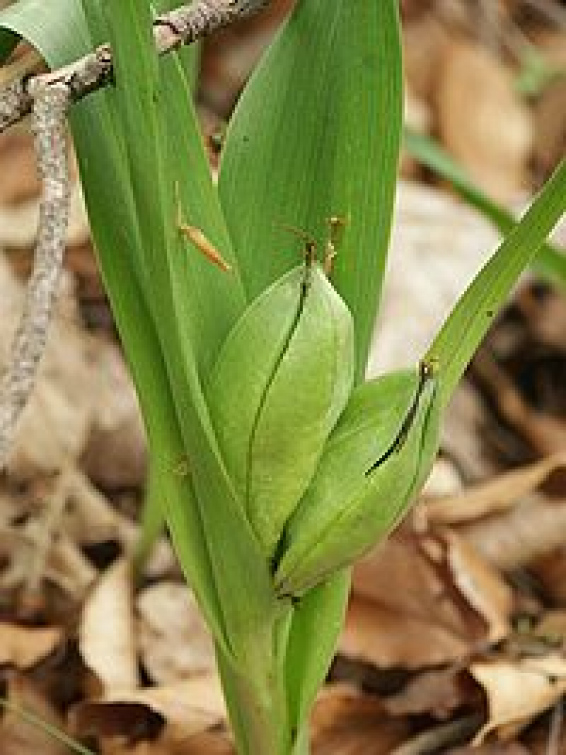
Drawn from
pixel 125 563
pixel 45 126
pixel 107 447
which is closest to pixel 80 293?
pixel 107 447

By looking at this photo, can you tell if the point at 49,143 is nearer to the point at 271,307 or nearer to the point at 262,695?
the point at 271,307

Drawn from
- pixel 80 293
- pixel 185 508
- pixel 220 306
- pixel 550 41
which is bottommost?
pixel 185 508

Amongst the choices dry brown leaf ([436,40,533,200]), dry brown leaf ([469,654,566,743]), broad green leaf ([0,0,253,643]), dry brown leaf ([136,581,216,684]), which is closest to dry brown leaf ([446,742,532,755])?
dry brown leaf ([469,654,566,743])

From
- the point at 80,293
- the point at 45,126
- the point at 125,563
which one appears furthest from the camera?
the point at 80,293

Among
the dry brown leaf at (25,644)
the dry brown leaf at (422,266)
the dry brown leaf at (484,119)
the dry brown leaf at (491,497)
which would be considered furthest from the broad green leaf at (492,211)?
the dry brown leaf at (484,119)

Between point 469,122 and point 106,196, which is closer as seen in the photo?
point 106,196

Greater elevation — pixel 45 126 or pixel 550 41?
pixel 550 41

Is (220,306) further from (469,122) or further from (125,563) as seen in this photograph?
(469,122)

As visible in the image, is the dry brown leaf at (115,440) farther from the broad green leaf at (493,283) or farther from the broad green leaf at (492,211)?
the broad green leaf at (493,283)
